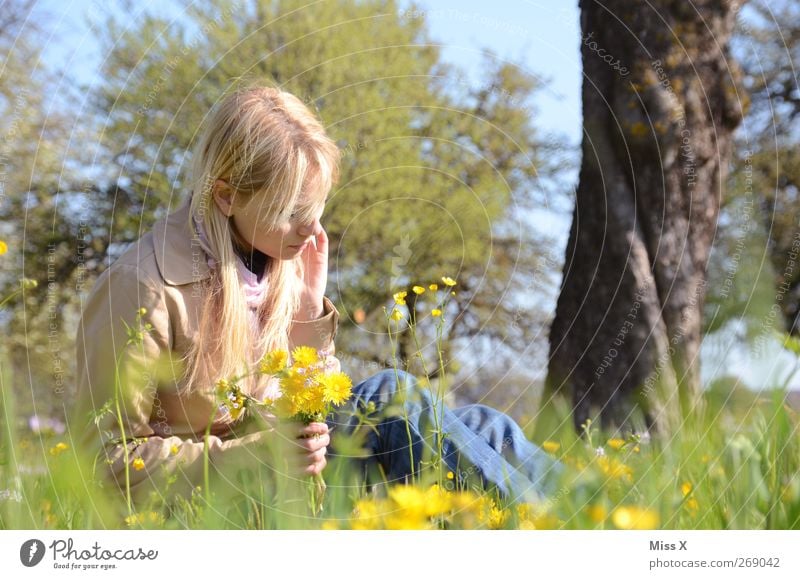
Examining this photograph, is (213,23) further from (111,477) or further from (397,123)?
(111,477)

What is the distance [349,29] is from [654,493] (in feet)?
7.07

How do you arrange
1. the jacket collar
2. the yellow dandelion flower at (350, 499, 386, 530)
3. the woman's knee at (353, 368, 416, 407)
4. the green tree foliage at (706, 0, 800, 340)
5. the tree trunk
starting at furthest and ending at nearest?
the tree trunk
the green tree foliage at (706, 0, 800, 340)
the woman's knee at (353, 368, 416, 407)
the jacket collar
the yellow dandelion flower at (350, 499, 386, 530)

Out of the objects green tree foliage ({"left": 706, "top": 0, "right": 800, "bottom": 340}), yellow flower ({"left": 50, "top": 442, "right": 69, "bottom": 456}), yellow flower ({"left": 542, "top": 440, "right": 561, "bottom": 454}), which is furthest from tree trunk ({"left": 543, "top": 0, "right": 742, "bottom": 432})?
yellow flower ({"left": 50, "top": 442, "right": 69, "bottom": 456})

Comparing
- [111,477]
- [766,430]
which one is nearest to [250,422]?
[111,477]

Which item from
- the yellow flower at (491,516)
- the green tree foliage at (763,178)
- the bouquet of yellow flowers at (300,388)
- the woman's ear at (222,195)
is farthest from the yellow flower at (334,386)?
the green tree foliage at (763,178)

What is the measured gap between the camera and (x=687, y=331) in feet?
7.15

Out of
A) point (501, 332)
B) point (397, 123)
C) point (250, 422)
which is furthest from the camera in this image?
point (501, 332)

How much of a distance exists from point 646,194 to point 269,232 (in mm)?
1030

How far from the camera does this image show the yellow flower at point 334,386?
1144 mm

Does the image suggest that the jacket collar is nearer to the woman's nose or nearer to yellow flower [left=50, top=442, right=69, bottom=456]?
the woman's nose

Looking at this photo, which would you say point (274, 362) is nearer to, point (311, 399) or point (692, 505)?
point (311, 399)
